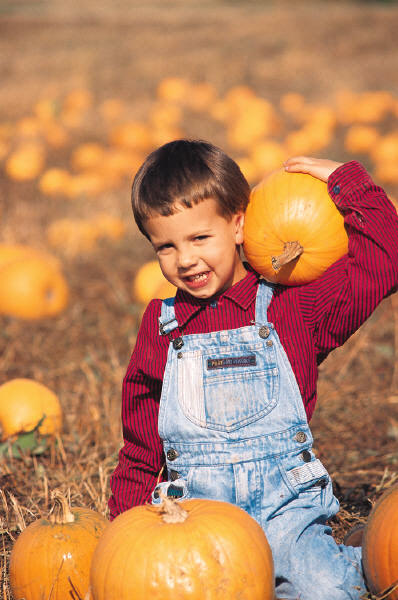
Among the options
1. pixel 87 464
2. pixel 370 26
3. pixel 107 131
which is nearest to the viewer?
pixel 87 464

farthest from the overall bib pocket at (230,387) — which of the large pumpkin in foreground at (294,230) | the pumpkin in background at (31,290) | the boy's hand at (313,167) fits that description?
the pumpkin in background at (31,290)

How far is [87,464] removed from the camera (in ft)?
12.8

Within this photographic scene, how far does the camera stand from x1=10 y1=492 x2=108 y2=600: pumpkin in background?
2.55 m

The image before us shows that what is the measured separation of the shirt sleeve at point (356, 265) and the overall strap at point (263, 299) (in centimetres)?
13

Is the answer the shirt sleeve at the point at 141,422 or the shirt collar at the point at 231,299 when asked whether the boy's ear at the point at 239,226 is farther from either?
the shirt sleeve at the point at 141,422

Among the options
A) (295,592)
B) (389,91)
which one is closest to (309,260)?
(295,592)

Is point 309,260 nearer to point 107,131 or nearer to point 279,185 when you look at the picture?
point 279,185

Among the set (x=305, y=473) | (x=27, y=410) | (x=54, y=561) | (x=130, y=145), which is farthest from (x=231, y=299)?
(x=130, y=145)

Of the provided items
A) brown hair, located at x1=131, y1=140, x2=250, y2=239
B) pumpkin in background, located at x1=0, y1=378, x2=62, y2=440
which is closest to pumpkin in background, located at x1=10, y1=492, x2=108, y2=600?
brown hair, located at x1=131, y1=140, x2=250, y2=239

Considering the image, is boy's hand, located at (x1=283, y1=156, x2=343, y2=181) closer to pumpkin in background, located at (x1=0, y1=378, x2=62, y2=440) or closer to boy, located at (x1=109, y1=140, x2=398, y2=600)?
boy, located at (x1=109, y1=140, x2=398, y2=600)

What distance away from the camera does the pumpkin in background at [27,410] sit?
437 cm

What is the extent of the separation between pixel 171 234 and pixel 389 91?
14.7 m

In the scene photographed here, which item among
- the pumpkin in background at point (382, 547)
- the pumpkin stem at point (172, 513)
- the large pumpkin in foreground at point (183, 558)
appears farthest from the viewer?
the pumpkin in background at point (382, 547)

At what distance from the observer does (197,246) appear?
2764 millimetres
